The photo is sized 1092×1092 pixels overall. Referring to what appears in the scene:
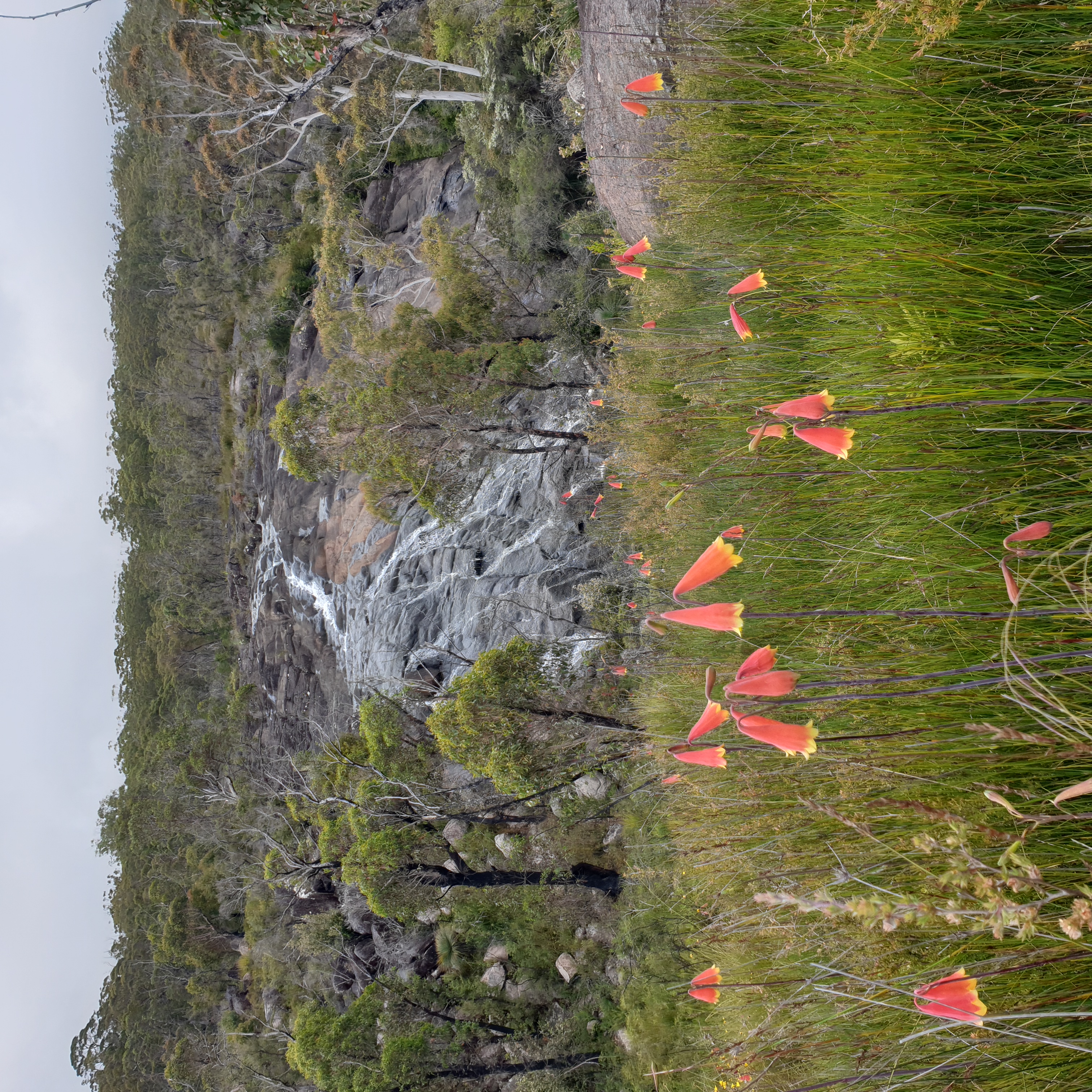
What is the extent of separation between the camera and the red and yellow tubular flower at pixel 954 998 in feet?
4.20

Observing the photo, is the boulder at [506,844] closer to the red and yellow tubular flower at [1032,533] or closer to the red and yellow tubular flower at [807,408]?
the red and yellow tubular flower at [807,408]

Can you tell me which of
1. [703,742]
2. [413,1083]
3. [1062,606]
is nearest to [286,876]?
[413,1083]

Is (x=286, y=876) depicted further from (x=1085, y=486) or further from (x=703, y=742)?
Result: (x=1085, y=486)

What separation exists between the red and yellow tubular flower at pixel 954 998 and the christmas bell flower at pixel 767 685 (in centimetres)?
62

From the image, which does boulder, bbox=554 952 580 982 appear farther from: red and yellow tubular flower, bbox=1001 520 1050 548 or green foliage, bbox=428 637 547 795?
red and yellow tubular flower, bbox=1001 520 1050 548

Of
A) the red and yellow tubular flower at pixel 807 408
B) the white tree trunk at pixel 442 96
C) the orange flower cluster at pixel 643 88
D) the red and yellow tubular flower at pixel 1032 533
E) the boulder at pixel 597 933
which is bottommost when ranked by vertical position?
the boulder at pixel 597 933

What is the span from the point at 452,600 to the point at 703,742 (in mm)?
5480

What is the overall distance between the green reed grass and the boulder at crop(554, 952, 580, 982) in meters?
4.89

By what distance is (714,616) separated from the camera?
69.8 inches

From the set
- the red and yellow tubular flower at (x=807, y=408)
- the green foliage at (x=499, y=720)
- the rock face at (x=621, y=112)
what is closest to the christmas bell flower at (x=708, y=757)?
the red and yellow tubular flower at (x=807, y=408)

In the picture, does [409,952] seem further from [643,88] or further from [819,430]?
[643,88]

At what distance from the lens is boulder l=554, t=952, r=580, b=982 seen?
7707mm

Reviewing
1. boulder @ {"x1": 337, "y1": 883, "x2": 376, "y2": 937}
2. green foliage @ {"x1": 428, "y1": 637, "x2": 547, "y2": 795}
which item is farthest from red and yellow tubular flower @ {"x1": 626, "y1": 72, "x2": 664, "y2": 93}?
boulder @ {"x1": 337, "y1": 883, "x2": 376, "y2": 937}

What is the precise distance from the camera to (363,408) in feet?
25.7
